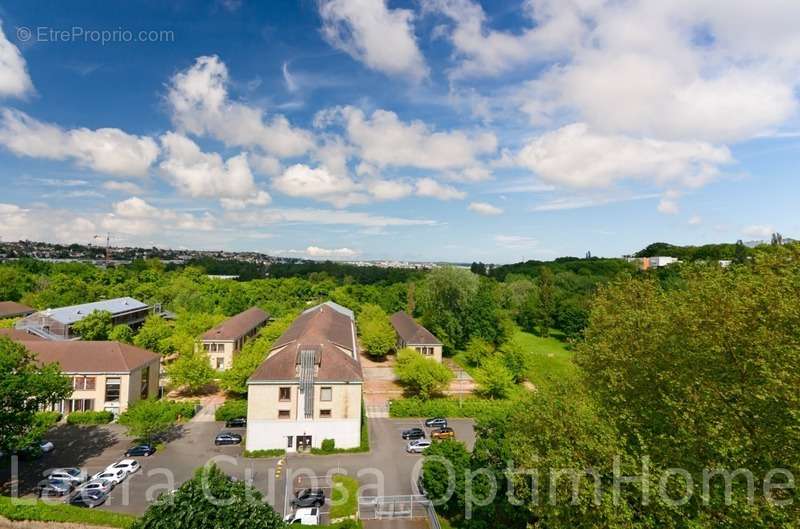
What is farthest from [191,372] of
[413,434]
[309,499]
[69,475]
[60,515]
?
[309,499]

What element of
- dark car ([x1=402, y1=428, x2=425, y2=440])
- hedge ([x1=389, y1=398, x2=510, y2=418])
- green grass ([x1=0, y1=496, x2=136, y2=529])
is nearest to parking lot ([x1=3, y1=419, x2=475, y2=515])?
dark car ([x1=402, y1=428, x2=425, y2=440])

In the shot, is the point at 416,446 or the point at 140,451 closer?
the point at 140,451

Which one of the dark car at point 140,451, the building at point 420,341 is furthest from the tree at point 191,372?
the building at point 420,341

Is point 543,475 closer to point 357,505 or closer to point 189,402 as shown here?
point 357,505

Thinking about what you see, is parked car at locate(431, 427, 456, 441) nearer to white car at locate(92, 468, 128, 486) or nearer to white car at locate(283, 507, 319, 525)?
white car at locate(283, 507, 319, 525)

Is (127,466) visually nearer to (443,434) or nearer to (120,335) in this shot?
(443,434)

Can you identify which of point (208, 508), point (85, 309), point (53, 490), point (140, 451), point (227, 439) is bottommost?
point (140, 451)

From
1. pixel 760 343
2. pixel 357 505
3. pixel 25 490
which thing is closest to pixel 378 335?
pixel 357 505

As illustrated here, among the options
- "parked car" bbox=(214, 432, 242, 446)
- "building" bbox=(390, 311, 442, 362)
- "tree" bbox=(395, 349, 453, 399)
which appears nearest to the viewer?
"parked car" bbox=(214, 432, 242, 446)
